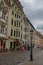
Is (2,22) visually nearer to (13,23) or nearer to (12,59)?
(13,23)

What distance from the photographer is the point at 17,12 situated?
72562 mm

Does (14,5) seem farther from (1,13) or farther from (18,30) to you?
(1,13)

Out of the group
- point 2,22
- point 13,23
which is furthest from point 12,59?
point 13,23

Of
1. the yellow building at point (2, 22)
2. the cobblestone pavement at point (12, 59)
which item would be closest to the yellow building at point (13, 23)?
the yellow building at point (2, 22)

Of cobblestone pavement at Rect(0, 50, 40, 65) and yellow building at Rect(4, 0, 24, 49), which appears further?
yellow building at Rect(4, 0, 24, 49)

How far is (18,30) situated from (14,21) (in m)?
5.76

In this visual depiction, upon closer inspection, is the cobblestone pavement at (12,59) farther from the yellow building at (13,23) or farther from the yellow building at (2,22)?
the yellow building at (13,23)

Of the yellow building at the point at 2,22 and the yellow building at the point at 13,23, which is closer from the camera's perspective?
the yellow building at the point at 2,22

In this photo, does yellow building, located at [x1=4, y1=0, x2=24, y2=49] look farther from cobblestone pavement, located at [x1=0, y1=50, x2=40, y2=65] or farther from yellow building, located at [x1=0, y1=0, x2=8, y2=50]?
cobblestone pavement, located at [x1=0, y1=50, x2=40, y2=65]

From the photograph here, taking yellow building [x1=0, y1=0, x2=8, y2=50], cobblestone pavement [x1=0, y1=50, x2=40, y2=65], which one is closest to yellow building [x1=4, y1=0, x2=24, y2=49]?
yellow building [x1=0, y1=0, x2=8, y2=50]

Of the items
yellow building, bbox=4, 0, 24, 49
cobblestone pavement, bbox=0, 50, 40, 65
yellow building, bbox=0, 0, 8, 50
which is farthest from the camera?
yellow building, bbox=4, 0, 24, 49

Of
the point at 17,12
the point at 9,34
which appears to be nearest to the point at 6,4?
the point at 9,34

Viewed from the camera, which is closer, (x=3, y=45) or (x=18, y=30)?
(x=3, y=45)

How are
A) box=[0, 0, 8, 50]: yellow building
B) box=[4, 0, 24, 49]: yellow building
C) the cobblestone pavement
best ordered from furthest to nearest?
box=[4, 0, 24, 49]: yellow building
box=[0, 0, 8, 50]: yellow building
the cobblestone pavement
